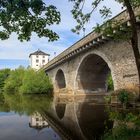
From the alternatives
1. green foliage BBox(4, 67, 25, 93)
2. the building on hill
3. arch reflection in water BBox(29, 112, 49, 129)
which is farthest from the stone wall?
the building on hill

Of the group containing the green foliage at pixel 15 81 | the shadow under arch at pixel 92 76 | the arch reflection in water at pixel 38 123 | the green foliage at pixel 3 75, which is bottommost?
the arch reflection in water at pixel 38 123

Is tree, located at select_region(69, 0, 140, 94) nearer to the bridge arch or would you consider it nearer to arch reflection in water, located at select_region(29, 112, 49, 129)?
arch reflection in water, located at select_region(29, 112, 49, 129)

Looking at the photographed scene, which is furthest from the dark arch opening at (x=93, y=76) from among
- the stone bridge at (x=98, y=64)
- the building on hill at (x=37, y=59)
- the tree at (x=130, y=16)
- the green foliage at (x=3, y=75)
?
the building on hill at (x=37, y=59)

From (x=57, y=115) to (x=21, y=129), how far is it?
253 inches

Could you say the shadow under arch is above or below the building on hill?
below

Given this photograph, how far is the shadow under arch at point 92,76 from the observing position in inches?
1624

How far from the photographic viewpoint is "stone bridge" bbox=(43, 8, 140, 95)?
2516 centimetres

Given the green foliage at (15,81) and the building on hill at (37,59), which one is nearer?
the green foliage at (15,81)

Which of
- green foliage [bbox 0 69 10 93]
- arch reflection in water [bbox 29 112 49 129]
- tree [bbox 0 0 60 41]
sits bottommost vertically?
arch reflection in water [bbox 29 112 49 129]

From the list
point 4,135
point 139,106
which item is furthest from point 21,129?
point 139,106

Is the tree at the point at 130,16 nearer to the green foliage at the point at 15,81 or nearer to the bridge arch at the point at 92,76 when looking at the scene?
the bridge arch at the point at 92,76

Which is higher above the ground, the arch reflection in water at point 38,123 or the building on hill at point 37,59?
the building on hill at point 37,59

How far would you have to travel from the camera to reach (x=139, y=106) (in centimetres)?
2117

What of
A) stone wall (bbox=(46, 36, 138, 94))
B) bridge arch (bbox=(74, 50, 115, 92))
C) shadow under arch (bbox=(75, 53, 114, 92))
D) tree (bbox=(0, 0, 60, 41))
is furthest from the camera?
shadow under arch (bbox=(75, 53, 114, 92))
